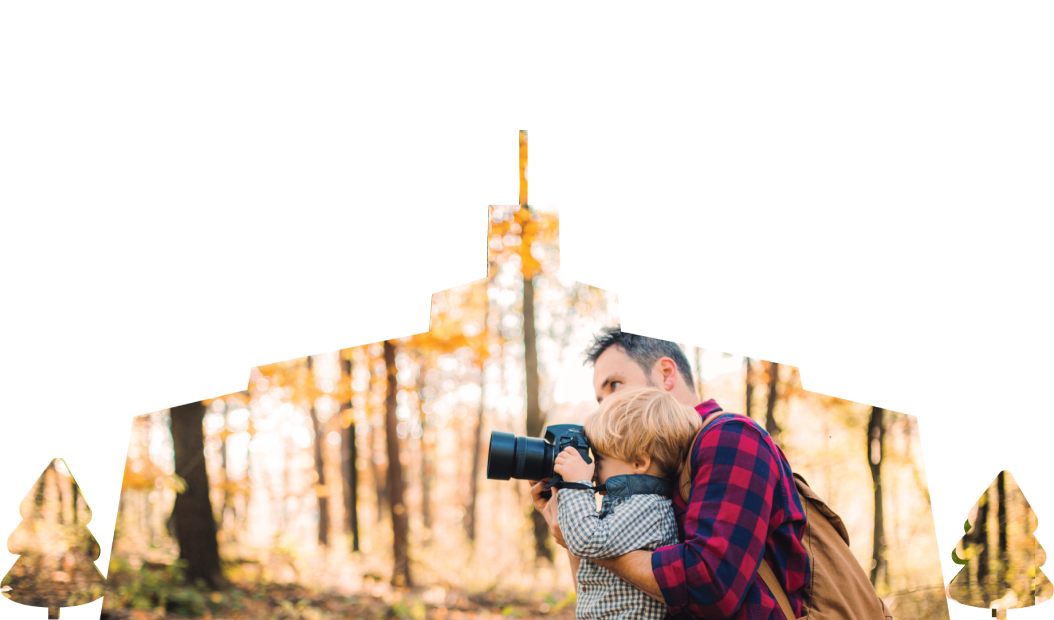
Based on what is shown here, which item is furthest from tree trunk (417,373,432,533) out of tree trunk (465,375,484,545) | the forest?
tree trunk (465,375,484,545)

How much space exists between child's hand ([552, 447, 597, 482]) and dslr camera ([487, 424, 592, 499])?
9 centimetres

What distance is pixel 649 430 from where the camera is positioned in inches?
141

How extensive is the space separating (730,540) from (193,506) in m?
3.34

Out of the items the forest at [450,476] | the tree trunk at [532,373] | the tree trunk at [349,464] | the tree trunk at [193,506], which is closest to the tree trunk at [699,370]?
the forest at [450,476]

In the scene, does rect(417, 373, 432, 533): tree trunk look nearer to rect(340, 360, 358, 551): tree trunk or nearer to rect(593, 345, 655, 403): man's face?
rect(340, 360, 358, 551): tree trunk

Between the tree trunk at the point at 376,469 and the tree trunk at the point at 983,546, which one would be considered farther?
the tree trunk at the point at 376,469

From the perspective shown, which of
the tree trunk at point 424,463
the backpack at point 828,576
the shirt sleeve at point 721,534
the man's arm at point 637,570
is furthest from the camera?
the tree trunk at point 424,463

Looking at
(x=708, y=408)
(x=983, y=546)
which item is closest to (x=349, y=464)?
(x=708, y=408)

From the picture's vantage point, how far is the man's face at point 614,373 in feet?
16.6

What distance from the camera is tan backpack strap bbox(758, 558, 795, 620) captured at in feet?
11.4

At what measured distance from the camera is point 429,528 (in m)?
5.34

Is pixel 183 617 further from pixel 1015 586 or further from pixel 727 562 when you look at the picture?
pixel 1015 586

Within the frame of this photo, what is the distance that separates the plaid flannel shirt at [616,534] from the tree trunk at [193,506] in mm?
2567

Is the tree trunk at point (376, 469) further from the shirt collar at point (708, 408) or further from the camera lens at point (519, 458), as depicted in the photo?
the shirt collar at point (708, 408)
